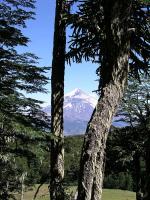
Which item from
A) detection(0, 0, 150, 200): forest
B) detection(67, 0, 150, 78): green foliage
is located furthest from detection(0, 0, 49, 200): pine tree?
detection(67, 0, 150, 78): green foliage

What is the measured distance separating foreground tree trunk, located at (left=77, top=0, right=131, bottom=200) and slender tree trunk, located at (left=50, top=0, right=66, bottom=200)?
313 cm

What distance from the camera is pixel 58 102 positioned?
34.3ft

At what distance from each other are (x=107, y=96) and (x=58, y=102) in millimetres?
3316

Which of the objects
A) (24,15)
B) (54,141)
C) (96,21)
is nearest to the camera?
(96,21)

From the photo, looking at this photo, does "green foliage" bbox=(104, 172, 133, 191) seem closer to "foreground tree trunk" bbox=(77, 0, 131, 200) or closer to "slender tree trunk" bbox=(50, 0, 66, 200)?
"slender tree trunk" bbox=(50, 0, 66, 200)

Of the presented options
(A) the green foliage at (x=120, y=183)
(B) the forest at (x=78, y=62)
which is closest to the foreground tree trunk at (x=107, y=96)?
(B) the forest at (x=78, y=62)

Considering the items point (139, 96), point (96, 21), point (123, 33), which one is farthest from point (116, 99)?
point (139, 96)

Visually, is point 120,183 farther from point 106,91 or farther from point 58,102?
point 106,91

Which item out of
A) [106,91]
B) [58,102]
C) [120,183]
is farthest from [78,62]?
[120,183]

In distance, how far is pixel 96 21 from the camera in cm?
966

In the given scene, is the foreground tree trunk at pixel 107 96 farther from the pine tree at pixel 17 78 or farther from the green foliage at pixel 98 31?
the pine tree at pixel 17 78

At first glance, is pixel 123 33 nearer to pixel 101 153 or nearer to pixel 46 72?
pixel 101 153

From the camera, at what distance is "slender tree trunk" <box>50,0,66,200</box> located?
10184 millimetres

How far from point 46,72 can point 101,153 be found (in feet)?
38.3
